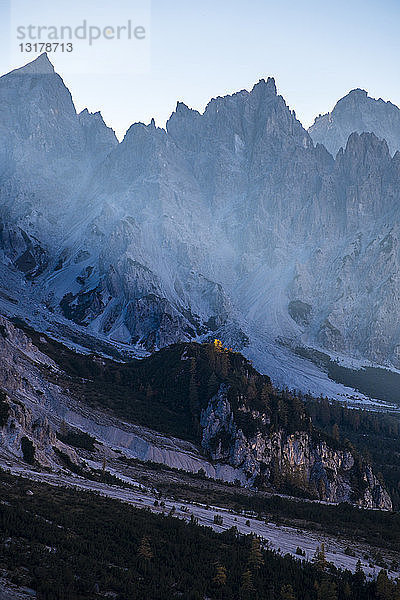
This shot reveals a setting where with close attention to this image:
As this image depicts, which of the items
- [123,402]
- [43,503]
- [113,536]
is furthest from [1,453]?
[123,402]

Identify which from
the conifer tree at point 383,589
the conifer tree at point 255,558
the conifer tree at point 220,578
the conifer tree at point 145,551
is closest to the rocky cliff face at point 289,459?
the conifer tree at point 255,558

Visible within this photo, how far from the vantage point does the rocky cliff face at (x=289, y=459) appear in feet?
311

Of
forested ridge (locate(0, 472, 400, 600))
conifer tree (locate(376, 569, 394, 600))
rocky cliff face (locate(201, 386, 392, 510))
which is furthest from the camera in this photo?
rocky cliff face (locate(201, 386, 392, 510))

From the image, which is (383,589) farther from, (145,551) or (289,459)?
(289,459)

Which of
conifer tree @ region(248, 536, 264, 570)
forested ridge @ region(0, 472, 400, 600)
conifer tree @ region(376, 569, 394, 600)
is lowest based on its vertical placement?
forested ridge @ region(0, 472, 400, 600)

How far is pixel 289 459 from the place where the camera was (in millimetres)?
99625

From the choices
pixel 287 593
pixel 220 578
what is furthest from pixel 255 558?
pixel 220 578

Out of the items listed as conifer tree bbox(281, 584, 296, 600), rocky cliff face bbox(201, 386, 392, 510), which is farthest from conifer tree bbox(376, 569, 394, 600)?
rocky cliff face bbox(201, 386, 392, 510)

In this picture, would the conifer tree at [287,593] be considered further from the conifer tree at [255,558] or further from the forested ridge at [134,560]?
the conifer tree at [255,558]

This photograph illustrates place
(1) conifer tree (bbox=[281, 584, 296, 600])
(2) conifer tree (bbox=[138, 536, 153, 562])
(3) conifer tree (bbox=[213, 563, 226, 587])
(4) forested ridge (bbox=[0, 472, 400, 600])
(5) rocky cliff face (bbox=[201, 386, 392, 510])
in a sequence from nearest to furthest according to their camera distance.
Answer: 1. (4) forested ridge (bbox=[0, 472, 400, 600])
2. (1) conifer tree (bbox=[281, 584, 296, 600])
3. (3) conifer tree (bbox=[213, 563, 226, 587])
4. (2) conifer tree (bbox=[138, 536, 153, 562])
5. (5) rocky cliff face (bbox=[201, 386, 392, 510])

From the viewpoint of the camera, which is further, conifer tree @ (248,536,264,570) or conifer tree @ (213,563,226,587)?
conifer tree @ (248,536,264,570)

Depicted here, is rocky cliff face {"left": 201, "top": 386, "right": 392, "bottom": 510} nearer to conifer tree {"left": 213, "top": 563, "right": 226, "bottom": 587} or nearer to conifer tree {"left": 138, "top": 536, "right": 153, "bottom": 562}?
conifer tree {"left": 138, "top": 536, "right": 153, "bottom": 562}

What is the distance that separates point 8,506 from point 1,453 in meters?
19.7

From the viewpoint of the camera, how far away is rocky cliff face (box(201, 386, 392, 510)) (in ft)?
311
